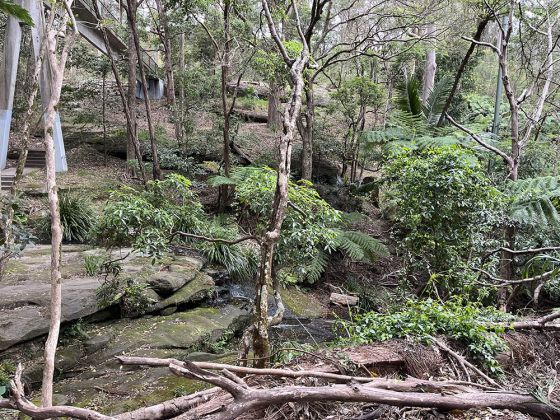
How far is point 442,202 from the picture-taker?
17.8ft

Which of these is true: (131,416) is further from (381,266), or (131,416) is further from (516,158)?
(381,266)

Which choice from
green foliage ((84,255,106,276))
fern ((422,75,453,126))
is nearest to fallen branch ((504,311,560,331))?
green foliage ((84,255,106,276))

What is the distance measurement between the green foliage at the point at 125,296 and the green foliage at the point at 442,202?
399 centimetres

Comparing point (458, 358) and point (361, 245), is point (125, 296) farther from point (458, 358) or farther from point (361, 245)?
point (361, 245)

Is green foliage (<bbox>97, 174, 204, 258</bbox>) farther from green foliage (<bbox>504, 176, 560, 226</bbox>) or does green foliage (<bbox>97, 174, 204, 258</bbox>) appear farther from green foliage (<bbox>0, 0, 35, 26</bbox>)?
green foliage (<bbox>504, 176, 560, 226</bbox>)

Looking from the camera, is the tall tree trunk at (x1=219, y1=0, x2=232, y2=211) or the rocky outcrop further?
the tall tree trunk at (x1=219, y1=0, x2=232, y2=211)

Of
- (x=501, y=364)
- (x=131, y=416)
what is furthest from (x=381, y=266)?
(x=131, y=416)

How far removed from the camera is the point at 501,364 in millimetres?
3961

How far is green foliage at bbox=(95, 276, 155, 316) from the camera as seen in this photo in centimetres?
566

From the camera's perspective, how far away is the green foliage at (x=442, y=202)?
5355mm

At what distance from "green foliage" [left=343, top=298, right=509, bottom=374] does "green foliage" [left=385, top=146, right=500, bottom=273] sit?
5.14 feet

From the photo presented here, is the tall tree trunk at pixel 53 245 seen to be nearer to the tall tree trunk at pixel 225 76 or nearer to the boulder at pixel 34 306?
the boulder at pixel 34 306

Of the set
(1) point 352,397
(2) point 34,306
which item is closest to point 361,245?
(2) point 34,306

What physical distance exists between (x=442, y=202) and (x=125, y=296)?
466 centimetres
